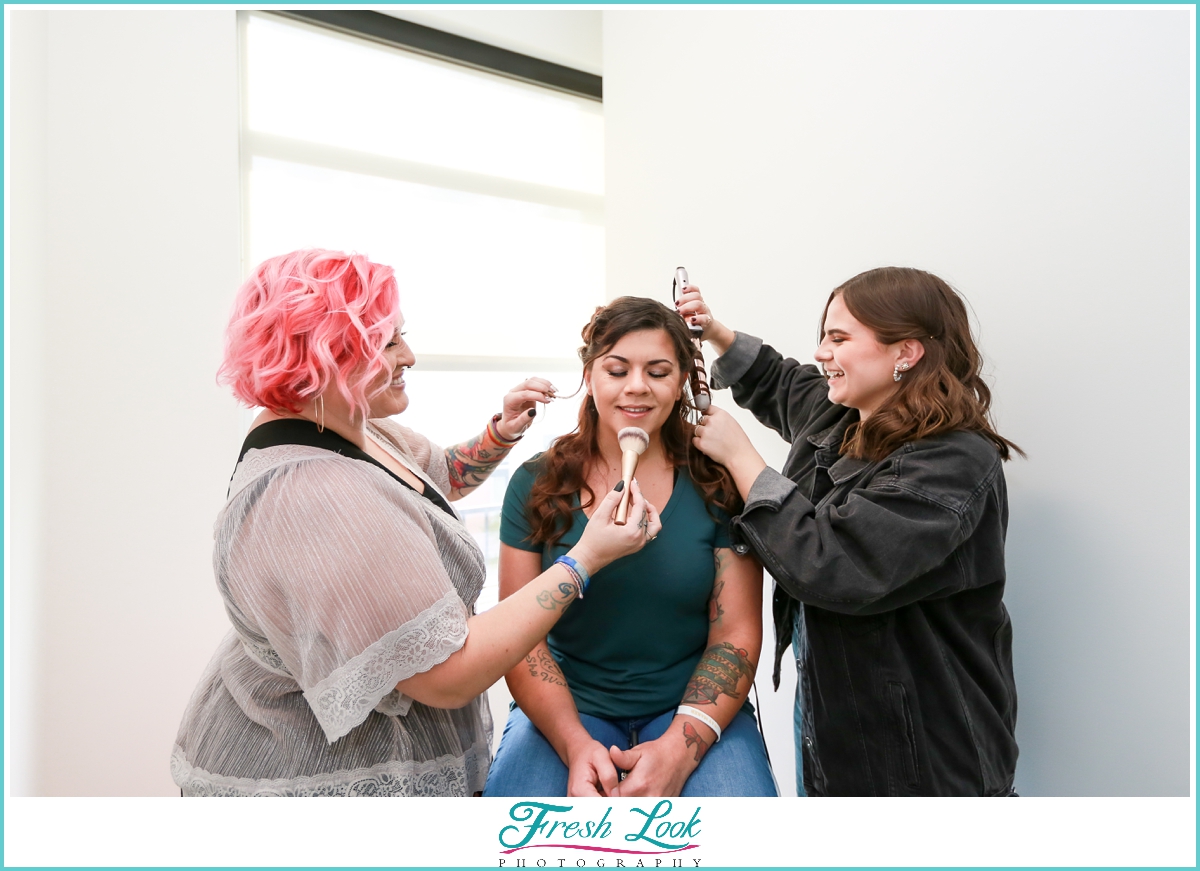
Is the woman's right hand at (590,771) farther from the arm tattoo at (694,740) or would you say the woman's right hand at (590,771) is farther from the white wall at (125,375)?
the white wall at (125,375)

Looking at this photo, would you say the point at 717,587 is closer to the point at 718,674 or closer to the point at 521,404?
the point at 718,674

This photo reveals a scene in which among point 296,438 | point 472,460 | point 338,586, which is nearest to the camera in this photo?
point 338,586

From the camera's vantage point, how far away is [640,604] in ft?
4.12

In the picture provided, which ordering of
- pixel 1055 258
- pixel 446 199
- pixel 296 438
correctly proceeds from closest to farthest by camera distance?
pixel 296 438
pixel 1055 258
pixel 446 199

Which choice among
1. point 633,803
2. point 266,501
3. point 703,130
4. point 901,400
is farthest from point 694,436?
point 703,130

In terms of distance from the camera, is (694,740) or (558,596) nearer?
(558,596)

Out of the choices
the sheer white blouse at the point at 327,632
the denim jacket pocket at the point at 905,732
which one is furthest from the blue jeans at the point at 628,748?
the denim jacket pocket at the point at 905,732

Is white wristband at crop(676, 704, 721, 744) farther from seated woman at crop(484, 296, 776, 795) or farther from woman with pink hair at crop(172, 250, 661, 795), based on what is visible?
woman with pink hair at crop(172, 250, 661, 795)

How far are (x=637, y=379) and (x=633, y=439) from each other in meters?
0.12

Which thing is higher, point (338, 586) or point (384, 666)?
point (338, 586)


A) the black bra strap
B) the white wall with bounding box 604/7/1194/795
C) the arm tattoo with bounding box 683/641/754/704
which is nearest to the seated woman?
the arm tattoo with bounding box 683/641/754/704

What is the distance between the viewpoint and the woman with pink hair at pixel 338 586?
904 millimetres

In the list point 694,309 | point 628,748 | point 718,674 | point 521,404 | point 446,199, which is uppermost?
point 446,199

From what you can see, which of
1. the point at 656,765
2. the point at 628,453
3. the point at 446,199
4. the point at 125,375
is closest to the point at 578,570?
the point at 628,453
